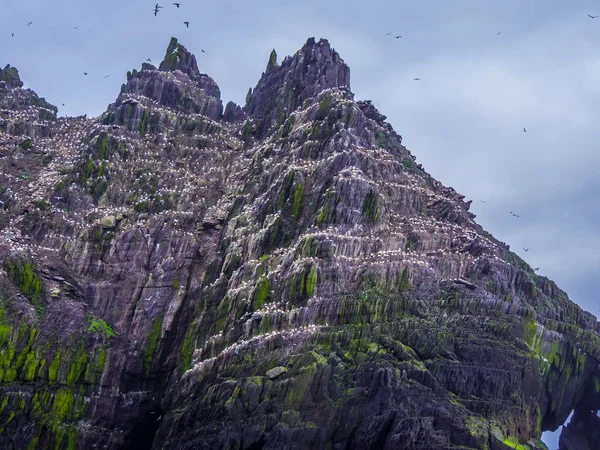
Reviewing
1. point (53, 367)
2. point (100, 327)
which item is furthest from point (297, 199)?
point (53, 367)

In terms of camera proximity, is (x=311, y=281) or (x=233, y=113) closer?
(x=311, y=281)

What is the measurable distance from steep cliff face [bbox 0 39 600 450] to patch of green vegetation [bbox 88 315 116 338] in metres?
0.46

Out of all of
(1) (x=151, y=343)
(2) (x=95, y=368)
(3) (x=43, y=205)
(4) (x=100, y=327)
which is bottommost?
(2) (x=95, y=368)

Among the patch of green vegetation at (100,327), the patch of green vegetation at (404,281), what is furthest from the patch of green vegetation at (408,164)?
the patch of green vegetation at (100,327)

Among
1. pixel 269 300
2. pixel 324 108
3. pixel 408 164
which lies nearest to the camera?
pixel 269 300

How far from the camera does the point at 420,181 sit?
352 ft

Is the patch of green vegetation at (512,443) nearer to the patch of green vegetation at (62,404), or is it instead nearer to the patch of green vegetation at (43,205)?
the patch of green vegetation at (62,404)

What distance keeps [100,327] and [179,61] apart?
60.3m

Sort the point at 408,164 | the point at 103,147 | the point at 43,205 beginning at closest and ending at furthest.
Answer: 1. the point at 43,205
2. the point at 408,164
3. the point at 103,147

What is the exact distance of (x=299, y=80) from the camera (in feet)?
418

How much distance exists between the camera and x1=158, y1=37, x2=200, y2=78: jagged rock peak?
465 ft

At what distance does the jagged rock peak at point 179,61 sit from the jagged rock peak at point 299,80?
1372cm

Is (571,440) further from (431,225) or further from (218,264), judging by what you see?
(218,264)

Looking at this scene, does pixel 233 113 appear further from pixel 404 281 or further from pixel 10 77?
pixel 404 281
